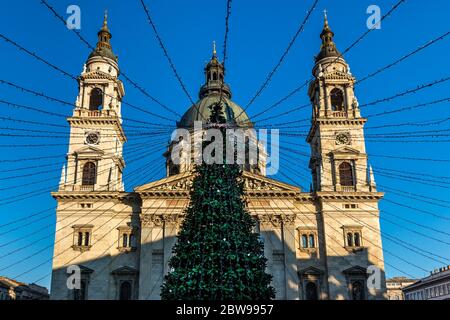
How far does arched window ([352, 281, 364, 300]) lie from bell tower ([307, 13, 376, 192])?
341 inches

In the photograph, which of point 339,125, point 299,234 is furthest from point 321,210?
point 339,125

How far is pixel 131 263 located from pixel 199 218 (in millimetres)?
24117

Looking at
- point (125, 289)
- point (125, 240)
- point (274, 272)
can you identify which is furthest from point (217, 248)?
point (125, 240)

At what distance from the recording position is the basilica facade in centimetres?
4269

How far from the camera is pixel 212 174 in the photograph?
22.7 meters

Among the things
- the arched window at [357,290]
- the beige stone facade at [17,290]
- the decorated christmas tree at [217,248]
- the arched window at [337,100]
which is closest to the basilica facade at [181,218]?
the arched window at [357,290]

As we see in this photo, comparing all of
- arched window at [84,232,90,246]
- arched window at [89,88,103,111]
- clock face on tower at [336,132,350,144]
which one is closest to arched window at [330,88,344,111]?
clock face on tower at [336,132,350,144]

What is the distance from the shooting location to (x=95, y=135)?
156ft

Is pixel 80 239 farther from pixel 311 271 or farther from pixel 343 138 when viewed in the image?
pixel 343 138

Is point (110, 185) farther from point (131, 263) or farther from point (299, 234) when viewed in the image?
point (299, 234)

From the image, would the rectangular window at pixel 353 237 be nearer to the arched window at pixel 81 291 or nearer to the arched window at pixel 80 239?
the arched window at pixel 81 291

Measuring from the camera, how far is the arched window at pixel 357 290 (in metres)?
42.4

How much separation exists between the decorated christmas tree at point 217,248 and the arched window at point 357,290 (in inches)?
904

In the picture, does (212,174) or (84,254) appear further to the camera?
(84,254)
